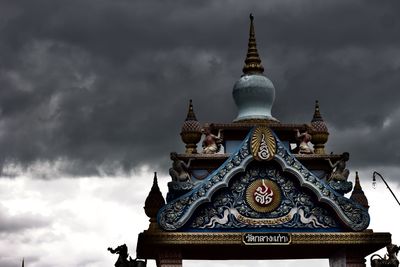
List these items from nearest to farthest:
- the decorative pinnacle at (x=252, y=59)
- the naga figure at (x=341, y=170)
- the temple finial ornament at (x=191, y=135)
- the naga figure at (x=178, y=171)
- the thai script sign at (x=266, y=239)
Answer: the thai script sign at (x=266, y=239), the naga figure at (x=178, y=171), the naga figure at (x=341, y=170), the temple finial ornament at (x=191, y=135), the decorative pinnacle at (x=252, y=59)

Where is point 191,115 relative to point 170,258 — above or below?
above

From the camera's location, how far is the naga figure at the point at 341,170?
33594 millimetres

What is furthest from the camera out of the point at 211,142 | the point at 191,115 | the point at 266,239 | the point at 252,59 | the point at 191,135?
the point at 252,59

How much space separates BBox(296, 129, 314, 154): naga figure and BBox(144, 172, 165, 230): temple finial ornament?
475cm

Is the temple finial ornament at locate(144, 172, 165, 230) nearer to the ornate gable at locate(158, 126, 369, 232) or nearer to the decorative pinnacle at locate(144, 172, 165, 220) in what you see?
the decorative pinnacle at locate(144, 172, 165, 220)

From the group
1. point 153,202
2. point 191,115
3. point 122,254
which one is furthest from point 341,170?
point 122,254

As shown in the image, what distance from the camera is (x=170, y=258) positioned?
1276 inches

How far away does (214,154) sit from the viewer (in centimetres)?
3359

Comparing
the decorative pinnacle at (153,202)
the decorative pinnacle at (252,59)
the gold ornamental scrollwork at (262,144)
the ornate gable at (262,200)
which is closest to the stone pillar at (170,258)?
the ornate gable at (262,200)

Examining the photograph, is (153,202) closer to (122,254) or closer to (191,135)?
(122,254)

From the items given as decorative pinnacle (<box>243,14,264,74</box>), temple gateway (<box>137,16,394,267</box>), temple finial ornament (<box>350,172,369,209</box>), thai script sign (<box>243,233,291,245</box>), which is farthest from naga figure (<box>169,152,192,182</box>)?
temple finial ornament (<box>350,172,369,209</box>)

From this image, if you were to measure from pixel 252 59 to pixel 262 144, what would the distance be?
407 cm

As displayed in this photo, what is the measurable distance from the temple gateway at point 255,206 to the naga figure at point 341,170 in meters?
0.03

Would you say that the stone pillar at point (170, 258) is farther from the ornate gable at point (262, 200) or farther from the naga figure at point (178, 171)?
the naga figure at point (178, 171)
